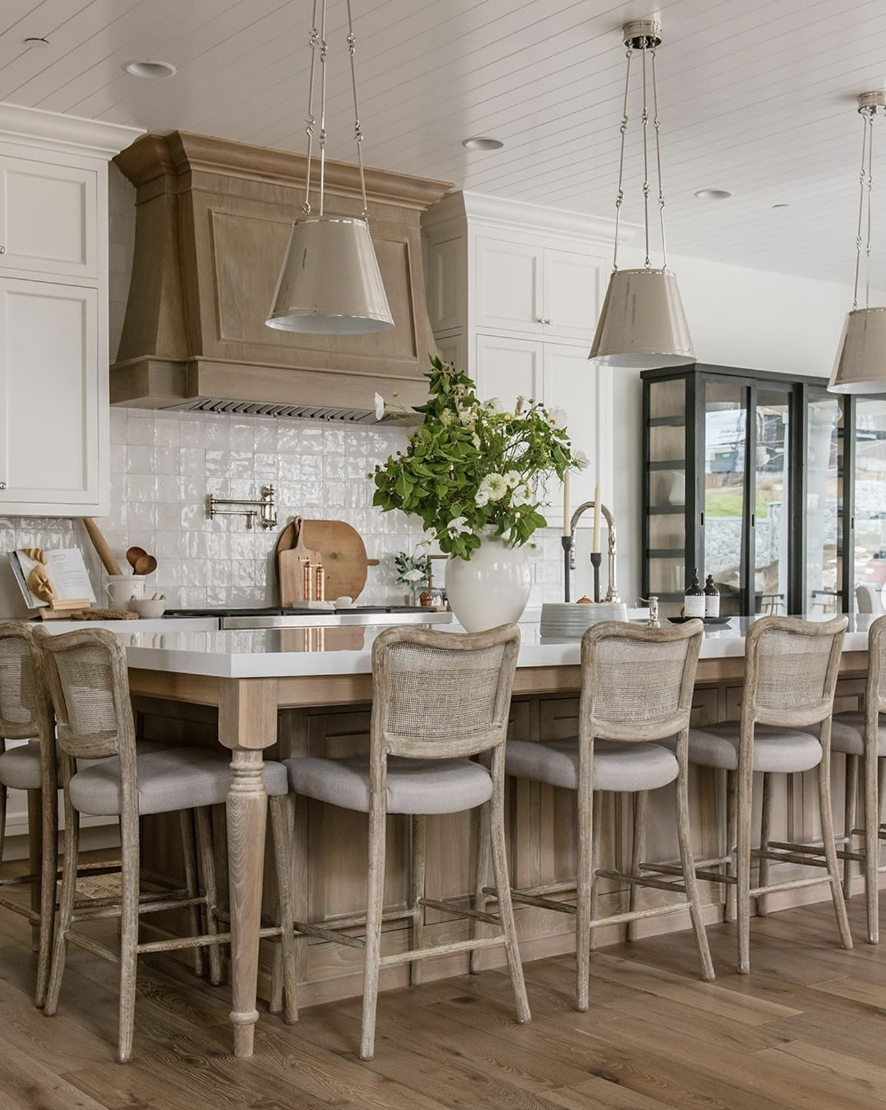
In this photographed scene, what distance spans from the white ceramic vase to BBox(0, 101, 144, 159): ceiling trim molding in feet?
8.68

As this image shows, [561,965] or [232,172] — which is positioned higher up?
[232,172]

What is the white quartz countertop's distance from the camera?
286 cm

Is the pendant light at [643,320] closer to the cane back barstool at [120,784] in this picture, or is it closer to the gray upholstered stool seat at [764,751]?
→ the gray upholstered stool seat at [764,751]

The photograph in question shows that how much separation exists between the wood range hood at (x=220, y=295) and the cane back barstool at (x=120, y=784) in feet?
7.85

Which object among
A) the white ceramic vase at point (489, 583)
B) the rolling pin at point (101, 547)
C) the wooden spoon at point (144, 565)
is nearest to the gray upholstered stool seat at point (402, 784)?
the white ceramic vase at point (489, 583)

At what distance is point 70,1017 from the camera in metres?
3.16

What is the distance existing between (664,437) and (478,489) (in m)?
3.97

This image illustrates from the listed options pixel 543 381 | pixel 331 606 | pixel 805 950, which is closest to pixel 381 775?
pixel 805 950

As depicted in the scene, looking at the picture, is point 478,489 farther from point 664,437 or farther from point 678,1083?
point 664,437

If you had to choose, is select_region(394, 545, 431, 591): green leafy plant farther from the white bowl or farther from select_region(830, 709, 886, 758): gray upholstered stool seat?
select_region(830, 709, 886, 758): gray upholstered stool seat

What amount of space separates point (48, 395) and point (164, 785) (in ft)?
8.53

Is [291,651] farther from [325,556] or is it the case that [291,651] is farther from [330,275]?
[325,556]

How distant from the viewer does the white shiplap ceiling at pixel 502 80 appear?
163 inches

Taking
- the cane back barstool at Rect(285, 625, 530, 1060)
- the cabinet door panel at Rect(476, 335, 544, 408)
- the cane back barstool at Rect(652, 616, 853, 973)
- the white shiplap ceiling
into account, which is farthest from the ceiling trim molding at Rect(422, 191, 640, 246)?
the cane back barstool at Rect(285, 625, 530, 1060)
